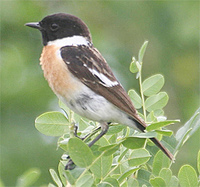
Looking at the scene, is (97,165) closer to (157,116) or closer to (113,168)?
(113,168)

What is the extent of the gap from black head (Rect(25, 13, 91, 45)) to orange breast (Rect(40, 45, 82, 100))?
23 centimetres

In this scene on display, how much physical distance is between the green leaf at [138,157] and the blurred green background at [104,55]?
2654 millimetres

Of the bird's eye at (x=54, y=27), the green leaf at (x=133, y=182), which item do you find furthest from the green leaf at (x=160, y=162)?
the bird's eye at (x=54, y=27)

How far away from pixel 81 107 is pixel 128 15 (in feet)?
9.59

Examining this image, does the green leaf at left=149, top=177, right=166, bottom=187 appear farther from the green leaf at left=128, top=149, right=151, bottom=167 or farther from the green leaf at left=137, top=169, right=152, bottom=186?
the green leaf at left=137, top=169, right=152, bottom=186

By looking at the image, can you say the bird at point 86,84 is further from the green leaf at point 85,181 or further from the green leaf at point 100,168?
the green leaf at point 85,181

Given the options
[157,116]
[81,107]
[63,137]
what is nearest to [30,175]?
[63,137]

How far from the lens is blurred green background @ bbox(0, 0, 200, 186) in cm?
484

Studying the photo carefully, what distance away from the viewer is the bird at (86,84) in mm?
2916

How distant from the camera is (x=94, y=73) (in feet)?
10.2

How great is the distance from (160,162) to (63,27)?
145cm

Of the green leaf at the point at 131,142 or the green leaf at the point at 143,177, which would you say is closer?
the green leaf at the point at 131,142

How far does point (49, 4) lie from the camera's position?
18.7 ft

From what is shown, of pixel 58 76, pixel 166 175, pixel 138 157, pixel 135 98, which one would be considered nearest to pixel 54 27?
pixel 58 76
